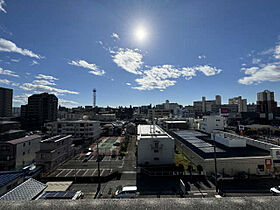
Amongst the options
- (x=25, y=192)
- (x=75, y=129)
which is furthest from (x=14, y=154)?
(x=25, y=192)

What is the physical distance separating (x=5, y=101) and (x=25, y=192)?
250 ft

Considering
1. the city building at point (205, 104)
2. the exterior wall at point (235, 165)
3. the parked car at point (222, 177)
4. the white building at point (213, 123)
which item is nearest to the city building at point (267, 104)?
the city building at point (205, 104)

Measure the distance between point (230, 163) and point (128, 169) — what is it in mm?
11189

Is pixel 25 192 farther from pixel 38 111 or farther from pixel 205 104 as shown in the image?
pixel 205 104

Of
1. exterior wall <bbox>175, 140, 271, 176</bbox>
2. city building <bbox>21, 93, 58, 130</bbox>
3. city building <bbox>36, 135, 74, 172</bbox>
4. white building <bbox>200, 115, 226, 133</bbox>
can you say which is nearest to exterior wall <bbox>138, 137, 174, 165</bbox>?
exterior wall <bbox>175, 140, 271, 176</bbox>

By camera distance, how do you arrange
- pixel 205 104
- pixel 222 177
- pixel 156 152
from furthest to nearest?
pixel 205 104, pixel 156 152, pixel 222 177

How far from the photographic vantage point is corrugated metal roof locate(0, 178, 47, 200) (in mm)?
5635

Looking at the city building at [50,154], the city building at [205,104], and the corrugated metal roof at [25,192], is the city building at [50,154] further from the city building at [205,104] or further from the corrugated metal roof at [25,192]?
the city building at [205,104]

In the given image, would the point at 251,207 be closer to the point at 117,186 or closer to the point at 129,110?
the point at 117,186

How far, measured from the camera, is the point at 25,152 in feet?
63.4

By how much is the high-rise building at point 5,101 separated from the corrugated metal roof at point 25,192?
7429 cm

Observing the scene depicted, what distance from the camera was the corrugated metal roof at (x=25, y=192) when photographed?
222 inches

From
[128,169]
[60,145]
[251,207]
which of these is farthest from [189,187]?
[60,145]

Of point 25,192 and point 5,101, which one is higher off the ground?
point 5,101
